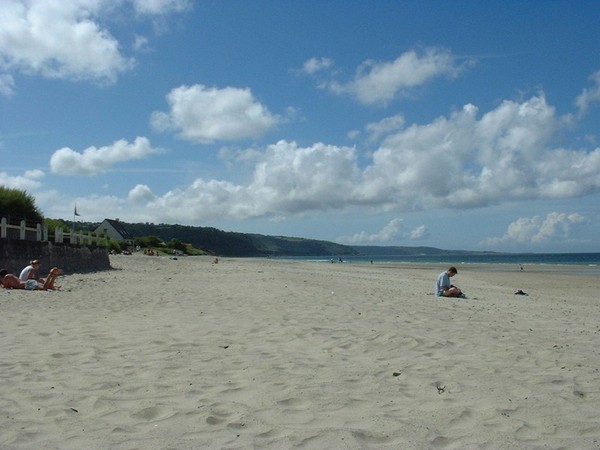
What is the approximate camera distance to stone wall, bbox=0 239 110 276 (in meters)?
18.3

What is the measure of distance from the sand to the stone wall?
8869 mm

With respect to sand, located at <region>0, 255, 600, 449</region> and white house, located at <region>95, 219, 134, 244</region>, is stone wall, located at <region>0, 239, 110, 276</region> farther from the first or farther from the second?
white house, located at <region>95, 219, 134, 244</region>

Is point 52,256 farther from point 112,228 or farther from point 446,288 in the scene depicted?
point 112,228

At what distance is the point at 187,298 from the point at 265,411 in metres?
9.19

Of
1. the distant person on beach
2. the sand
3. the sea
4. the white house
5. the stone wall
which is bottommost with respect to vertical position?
the sea

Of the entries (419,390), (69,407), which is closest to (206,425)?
(69,407)

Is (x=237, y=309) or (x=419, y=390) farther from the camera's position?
(x=237, y=309)

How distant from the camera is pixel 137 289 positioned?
16.1 meters

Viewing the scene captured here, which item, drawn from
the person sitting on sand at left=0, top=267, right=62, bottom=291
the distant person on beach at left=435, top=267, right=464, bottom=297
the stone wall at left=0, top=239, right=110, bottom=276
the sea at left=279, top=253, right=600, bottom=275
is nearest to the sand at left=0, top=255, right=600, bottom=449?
the person sitting on sand at left=0, top=267, right=62, bottom=291

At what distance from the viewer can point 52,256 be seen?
21.4 metres

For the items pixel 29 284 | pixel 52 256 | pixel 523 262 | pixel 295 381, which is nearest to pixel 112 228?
pixel 523 262

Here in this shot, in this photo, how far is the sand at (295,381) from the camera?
13.8 ft

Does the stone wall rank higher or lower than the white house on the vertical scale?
lower

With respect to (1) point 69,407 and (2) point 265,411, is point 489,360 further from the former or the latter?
(1) point 69,407
